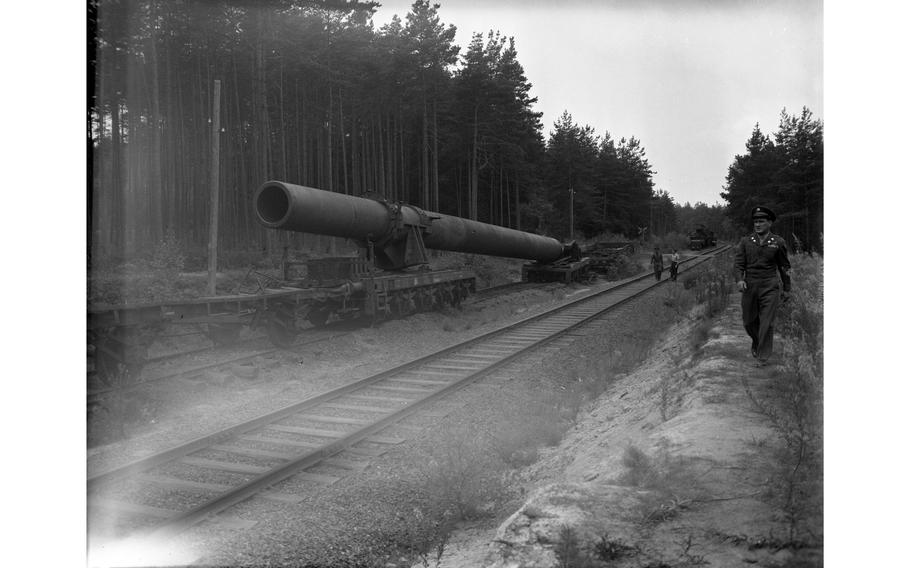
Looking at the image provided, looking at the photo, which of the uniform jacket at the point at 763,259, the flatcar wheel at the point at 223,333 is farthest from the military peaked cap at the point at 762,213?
the flatcar wheel at the point at 223,333

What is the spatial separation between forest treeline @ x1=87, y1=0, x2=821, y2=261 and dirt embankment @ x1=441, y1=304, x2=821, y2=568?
4492mm

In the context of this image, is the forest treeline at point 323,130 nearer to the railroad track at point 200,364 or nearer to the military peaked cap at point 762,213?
the railroad track at point 200,364

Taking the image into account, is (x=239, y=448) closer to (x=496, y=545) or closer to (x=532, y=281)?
(x=496, y=545)

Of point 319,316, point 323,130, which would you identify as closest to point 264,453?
point 319,316

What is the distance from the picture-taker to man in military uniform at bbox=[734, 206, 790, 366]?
5.77 meters

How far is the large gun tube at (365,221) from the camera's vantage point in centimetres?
995

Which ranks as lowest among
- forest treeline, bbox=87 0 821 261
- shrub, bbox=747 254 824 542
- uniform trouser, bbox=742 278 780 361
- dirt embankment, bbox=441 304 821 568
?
dirt embankment, bbox=441 304 821 568

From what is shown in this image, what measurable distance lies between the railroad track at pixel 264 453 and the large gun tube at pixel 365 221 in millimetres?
3352

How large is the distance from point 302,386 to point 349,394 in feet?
3.54

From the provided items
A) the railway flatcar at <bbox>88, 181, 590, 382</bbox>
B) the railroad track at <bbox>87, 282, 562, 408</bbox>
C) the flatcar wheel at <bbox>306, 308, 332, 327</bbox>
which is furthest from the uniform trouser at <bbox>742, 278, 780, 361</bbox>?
the flatcar wheel at <bbox>306, 308, 332, 327</bbox>

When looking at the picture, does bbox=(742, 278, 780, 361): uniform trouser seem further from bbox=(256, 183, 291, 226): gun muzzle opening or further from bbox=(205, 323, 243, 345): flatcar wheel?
bbox=(205, 323, 243, 345): flatcar wheel

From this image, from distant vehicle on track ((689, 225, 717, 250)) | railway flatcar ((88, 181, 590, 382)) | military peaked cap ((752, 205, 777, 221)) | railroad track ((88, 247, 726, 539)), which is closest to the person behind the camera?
railroad track ((88, 247, 726, 539))

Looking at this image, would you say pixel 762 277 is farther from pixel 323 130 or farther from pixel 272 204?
pixel 323 130

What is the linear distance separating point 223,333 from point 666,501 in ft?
27.6
